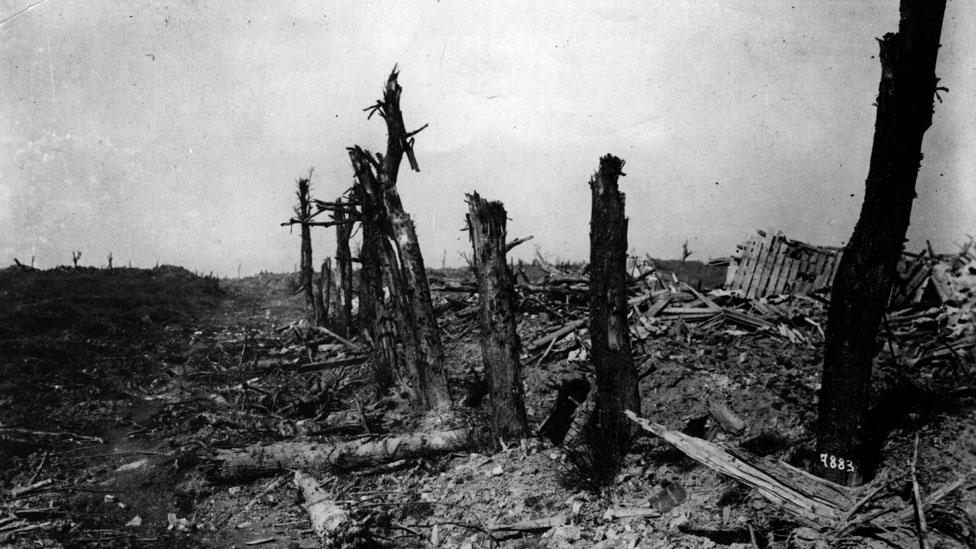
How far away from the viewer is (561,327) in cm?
979

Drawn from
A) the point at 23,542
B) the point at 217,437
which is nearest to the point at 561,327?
the point at 217,437

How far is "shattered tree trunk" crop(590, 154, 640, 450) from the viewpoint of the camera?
18.3ft

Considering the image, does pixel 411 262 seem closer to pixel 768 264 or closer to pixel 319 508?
pixel 319 508

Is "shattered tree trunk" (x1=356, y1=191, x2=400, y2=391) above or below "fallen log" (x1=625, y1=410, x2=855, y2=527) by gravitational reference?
above

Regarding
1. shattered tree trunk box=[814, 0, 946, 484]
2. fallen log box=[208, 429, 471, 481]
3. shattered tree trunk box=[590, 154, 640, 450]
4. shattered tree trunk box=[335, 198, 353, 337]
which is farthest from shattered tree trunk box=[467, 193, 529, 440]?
shattered tree trunk box=[335, 198, 353, 337]

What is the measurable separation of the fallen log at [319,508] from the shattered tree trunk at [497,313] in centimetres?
219

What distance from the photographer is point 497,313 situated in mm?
6449

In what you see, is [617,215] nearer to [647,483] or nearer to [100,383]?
[647,483]

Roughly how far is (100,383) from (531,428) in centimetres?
879

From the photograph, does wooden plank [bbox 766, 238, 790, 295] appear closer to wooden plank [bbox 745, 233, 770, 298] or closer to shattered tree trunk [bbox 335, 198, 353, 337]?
wooden plank [bbox 745, 233, 770, 298]

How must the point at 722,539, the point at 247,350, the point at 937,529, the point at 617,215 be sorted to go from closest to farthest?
1. the point at 937,529
2. the point at 722,539
3. the point at 617,215
4. the point at 247,350

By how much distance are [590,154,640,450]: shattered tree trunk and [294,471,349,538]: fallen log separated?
3004 mm

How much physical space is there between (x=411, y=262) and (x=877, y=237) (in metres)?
5.80

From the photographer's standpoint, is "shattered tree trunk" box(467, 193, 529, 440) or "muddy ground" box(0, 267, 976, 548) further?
"shattered tree trunk" box(467, 193, 529, 440)
